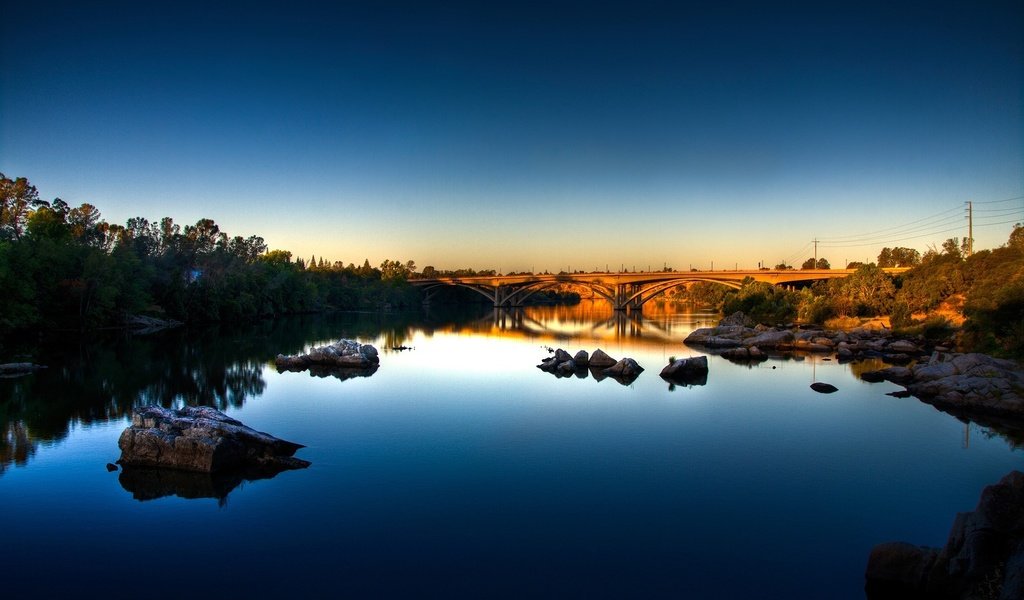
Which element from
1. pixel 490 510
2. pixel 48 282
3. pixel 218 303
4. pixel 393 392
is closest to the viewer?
pixel 490 510

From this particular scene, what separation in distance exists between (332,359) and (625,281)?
61.8 m

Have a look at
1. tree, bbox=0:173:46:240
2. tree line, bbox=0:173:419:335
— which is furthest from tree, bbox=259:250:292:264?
tree, bbox=0:173:46:240

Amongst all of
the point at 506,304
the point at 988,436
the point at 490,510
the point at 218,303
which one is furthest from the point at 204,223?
the point at 988,436

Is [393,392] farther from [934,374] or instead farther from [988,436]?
[934,374]

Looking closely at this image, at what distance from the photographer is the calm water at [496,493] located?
934 cm

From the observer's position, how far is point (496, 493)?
41.9ft

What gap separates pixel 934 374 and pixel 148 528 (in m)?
29.5

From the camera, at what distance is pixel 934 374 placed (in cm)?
2580

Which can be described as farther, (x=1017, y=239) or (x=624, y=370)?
(x=1017, y=239)

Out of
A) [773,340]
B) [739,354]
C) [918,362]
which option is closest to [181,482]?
[739,354]

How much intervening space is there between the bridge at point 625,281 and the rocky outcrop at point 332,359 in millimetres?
52183

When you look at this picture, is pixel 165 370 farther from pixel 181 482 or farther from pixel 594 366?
pixel 594 366

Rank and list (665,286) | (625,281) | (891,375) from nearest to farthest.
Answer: (891,375), (665,286), (625,281)

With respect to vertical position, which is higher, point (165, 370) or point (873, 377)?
point (165, 370)
